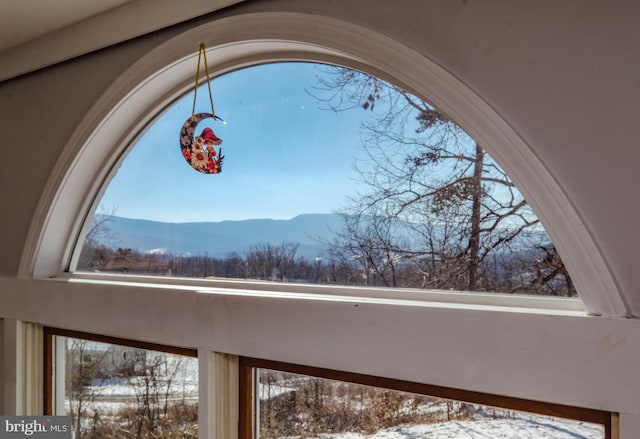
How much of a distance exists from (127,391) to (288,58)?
1.37 meters

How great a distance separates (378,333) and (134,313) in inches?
36.0

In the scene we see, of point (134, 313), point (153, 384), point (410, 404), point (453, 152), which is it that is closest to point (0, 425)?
point (153, 384)

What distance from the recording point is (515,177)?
1.09m

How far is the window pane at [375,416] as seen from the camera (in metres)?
1.15

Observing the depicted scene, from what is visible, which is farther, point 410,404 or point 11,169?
point 11,169

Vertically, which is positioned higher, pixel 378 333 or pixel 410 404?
pixel 378 333

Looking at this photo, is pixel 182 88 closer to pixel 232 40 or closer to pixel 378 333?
pixel 232 40

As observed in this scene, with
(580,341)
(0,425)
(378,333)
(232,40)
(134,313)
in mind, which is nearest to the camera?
(580,341)

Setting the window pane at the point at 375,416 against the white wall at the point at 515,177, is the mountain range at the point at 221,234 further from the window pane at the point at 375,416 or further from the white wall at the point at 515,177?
the window pane at the point at 375,416

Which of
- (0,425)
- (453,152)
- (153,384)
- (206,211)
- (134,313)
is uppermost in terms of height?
(453,152)

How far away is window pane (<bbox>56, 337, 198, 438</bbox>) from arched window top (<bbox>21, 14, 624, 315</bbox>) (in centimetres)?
42

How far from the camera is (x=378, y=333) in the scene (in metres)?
1.23

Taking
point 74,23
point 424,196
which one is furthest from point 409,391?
point 74,23

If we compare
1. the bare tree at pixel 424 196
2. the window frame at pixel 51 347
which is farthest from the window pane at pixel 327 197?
the window frame at pixel 51 347
